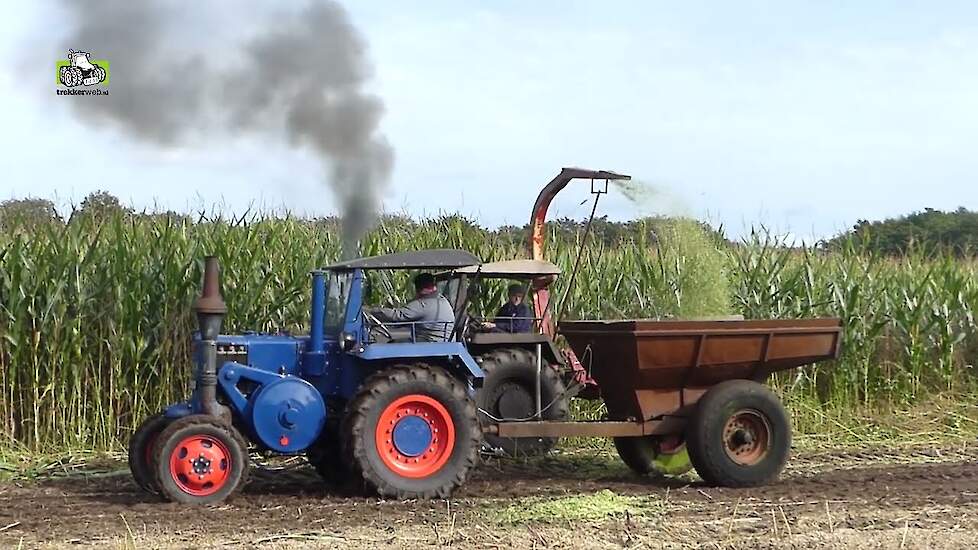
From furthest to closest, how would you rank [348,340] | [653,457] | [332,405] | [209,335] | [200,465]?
[653,457] → [332,405] → [348,340] → [209,335] → [200,465]

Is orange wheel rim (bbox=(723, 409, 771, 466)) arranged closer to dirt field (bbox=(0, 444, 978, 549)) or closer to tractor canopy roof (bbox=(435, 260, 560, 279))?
dirt field (bbox=(0, 444, 978, 549))

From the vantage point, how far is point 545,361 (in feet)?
33.9

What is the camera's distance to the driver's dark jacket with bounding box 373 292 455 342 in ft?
29.7

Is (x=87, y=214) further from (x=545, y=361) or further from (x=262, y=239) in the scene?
(x=545, y=361)

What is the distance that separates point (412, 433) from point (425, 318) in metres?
1.00

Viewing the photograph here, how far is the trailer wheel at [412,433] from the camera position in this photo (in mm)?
8336

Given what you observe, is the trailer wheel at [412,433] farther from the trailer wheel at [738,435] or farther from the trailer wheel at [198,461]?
the trailer wheel at [738,435]

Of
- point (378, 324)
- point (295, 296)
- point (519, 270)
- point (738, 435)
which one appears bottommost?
point (738, 435)

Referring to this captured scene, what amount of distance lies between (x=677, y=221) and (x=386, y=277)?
9.42ft

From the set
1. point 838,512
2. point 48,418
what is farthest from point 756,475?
point 48,418

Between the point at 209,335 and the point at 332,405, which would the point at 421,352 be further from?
the point at 209,335

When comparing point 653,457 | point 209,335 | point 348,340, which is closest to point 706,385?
point 653,457

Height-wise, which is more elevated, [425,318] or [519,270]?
[519,270]

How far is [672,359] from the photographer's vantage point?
8914mm
